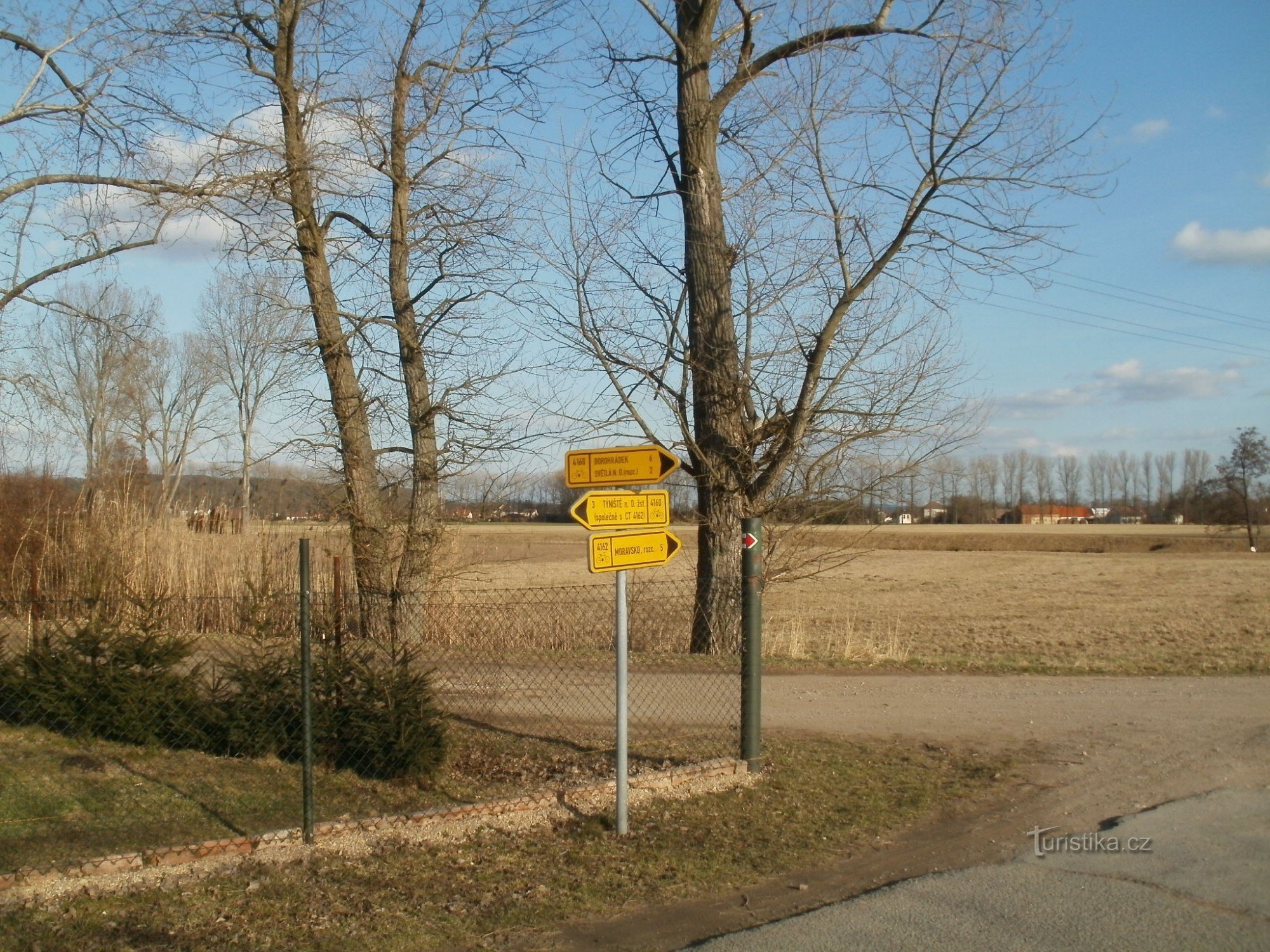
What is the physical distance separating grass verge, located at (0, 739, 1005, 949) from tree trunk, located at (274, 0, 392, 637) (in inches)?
269

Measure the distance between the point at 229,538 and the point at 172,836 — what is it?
12014mm

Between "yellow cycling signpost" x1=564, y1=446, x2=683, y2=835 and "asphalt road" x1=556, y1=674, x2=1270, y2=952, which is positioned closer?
"asphalt road" x1=556, y1=674, x2=1270, y2=952

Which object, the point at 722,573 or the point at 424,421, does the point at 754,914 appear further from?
the point at 424,421

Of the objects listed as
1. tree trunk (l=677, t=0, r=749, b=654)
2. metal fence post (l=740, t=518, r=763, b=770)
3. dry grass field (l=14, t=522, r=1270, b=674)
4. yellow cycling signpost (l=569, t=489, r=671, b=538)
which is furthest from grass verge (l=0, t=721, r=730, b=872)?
tree trunk (l=677, t=0, r=749, b=654)

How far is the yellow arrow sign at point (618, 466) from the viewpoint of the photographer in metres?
6.15

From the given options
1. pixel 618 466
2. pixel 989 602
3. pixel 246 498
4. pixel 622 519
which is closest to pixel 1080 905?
pixel 622 519

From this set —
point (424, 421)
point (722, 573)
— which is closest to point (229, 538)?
point (424, 421)

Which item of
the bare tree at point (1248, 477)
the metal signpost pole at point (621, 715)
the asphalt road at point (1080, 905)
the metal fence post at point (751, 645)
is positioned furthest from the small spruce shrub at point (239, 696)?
the bare tree at point (1248, 477)

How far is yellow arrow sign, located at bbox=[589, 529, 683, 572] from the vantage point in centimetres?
606

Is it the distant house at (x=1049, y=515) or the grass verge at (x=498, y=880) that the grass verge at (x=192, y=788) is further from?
the distant house at (x=1049, y=515)

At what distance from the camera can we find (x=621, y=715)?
608 centimetres

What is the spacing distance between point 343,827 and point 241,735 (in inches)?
69.6

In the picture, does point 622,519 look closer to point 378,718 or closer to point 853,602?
point 378,718

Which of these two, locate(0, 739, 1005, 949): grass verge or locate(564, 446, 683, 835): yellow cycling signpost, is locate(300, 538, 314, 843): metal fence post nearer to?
locate(0, 739, 1005, 949): grass verge
